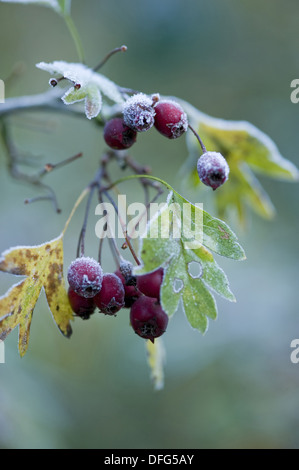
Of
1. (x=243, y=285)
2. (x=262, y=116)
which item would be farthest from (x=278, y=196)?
(x=243, y=285)

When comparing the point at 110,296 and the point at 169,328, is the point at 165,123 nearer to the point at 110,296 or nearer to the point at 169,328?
the point at 110,296

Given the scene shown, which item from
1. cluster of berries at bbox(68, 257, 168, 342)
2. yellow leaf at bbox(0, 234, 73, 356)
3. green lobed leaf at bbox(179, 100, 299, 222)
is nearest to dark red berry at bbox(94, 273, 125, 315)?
cluster of berries at bbox(68, 257, 168, 342)

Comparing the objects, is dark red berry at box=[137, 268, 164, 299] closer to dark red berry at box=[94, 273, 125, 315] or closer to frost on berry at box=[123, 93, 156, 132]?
dark red berry at box=[94, 273, 125, 315]

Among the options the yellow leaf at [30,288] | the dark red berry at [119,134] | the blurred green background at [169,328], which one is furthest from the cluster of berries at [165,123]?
the blurred green background at [169,328]

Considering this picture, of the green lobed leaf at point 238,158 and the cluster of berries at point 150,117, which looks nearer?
the cluster of berries at point 150,117

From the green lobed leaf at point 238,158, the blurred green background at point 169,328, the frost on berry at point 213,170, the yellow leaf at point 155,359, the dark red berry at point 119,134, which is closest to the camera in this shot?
the frost on berry at point 213,170

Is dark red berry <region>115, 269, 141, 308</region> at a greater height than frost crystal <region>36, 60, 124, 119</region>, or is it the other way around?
frost crystal <region>36, 60, 124, 119</region>

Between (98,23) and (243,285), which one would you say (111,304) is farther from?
(98,23)

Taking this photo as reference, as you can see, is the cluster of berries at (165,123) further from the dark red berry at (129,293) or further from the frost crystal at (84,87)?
the dark red berry at (129,293)
